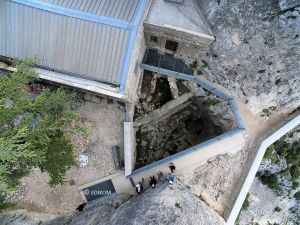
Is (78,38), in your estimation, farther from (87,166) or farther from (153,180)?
(153,180)

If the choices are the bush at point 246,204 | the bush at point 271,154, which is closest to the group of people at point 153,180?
the bush at point 246,204

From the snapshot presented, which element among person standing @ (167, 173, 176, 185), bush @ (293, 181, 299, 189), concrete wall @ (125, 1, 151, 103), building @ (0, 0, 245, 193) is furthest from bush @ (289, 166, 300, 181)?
concrete wall @ (125, 1, 151, 103)

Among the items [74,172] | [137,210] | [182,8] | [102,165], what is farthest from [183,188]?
[182,8]

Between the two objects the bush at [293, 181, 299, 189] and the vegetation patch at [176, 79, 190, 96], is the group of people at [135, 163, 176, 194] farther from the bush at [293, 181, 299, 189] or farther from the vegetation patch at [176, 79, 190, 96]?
the bush at [293, 181, 299, 189]

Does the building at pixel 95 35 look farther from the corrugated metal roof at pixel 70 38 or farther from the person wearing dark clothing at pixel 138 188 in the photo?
the person wearing dark clothing at pixel 138 188

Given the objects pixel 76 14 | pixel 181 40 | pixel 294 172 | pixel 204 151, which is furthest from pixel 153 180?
pixel 76 14

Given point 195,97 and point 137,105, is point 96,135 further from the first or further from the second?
point 195,97
